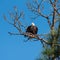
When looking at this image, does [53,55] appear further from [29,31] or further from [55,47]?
[29,31]

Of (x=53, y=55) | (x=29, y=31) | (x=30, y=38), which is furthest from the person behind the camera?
(x=29, y=31)

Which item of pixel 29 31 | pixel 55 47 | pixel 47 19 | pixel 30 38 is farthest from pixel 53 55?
pixel 47 19

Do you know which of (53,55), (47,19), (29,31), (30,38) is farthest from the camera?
(47,19)

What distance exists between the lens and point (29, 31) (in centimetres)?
667

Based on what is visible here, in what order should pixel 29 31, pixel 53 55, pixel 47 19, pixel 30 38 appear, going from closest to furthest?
pixel 53 55 < pixel 30 38 < pixel 29 31 < pixel 47 19

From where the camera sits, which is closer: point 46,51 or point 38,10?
point 46,51

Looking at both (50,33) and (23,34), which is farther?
(23,34)

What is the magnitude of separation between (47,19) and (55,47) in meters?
3.37

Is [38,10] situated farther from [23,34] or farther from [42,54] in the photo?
[42,54]

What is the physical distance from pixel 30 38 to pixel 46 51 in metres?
2.18

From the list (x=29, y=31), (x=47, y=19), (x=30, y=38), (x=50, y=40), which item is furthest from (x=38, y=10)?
(x=50, y=40)

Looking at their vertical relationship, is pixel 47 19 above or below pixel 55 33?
below

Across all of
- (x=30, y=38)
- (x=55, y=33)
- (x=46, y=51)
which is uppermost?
(x=55, y=33)

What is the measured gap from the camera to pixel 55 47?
3900 millimetres
